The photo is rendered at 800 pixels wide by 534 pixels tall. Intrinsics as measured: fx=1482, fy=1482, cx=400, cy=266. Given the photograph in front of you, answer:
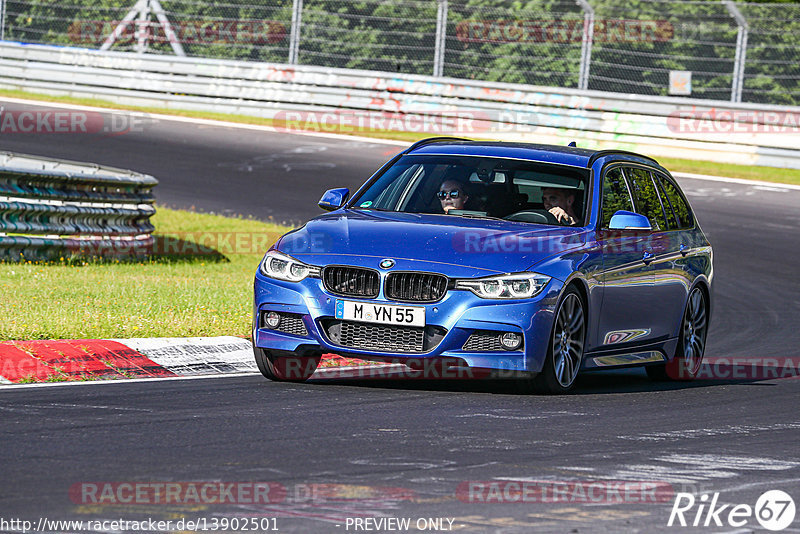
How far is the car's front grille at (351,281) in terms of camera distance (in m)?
8.92

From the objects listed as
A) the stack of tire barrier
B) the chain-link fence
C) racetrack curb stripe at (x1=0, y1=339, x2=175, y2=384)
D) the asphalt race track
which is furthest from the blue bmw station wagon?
the chain-link fence

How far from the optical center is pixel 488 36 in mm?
26812

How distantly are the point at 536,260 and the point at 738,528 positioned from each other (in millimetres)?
3530

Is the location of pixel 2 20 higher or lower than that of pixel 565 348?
higher

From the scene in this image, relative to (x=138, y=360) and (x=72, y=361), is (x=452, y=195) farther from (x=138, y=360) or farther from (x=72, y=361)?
(x=72, y=361)

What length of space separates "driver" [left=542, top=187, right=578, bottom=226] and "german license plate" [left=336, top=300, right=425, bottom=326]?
1657 mm

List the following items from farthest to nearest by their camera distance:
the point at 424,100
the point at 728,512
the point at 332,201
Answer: the point at 424,100
the point at 332,201
the point at 728,512

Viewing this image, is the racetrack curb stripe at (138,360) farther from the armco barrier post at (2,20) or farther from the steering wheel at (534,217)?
the armco barrier post at (2,20)

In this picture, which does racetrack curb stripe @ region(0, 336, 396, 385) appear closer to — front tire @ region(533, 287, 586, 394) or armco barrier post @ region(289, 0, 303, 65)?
front tire @ region(533, 287, 586, 394)

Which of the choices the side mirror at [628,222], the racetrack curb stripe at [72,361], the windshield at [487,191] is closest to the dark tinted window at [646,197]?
the windshield at [487,191]

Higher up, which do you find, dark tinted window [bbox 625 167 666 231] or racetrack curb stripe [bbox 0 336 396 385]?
dark tinted window [bbox 625 167 666 231]

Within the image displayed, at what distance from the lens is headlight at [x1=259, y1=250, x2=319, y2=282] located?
29.9 feet

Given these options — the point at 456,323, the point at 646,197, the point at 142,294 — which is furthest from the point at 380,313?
the point at 142,294

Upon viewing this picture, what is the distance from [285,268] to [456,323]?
3.84 feet
